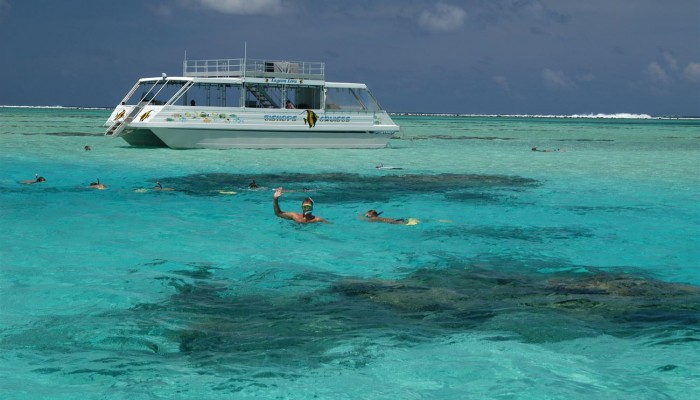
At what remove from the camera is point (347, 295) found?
27.5 ft

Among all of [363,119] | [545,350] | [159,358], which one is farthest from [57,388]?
[363,119]

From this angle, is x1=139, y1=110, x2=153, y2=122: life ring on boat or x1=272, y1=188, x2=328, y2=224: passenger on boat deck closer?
x1=272, y1=188, x2=328, y2=224: passenger on boat deck

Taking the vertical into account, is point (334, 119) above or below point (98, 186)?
above

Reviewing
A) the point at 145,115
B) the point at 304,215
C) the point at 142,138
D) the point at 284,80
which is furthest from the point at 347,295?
the point at 142,138

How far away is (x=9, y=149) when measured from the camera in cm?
3058

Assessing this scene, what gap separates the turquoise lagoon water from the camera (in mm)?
6133

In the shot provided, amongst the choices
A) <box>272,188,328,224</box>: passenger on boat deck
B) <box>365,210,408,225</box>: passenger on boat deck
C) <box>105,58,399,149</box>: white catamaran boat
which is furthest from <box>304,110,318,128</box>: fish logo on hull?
<box>272,188,328,224</box>: passenger on boat deck

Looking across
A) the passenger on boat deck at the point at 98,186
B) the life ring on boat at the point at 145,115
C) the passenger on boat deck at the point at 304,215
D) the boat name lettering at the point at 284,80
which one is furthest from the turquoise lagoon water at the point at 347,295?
the boat name lettering at the point at 284,80

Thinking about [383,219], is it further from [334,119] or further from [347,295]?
[334,119]

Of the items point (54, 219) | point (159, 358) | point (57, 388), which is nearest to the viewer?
point (57, 388)

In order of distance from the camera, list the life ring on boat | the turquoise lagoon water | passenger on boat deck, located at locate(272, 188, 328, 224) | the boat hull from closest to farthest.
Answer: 1. the turquoise lagoon water
2. passenger on boat deck, located at locate(272, 188, 328, 224)
3. the life ring on boat
4. the boat hull

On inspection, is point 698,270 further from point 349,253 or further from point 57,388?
point 57,388

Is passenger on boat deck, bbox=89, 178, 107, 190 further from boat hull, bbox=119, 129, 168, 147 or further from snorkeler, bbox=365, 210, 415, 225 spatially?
boat hull, bbox=119, 129, 168, 147

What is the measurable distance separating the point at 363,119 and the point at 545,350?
25364 millimetres
